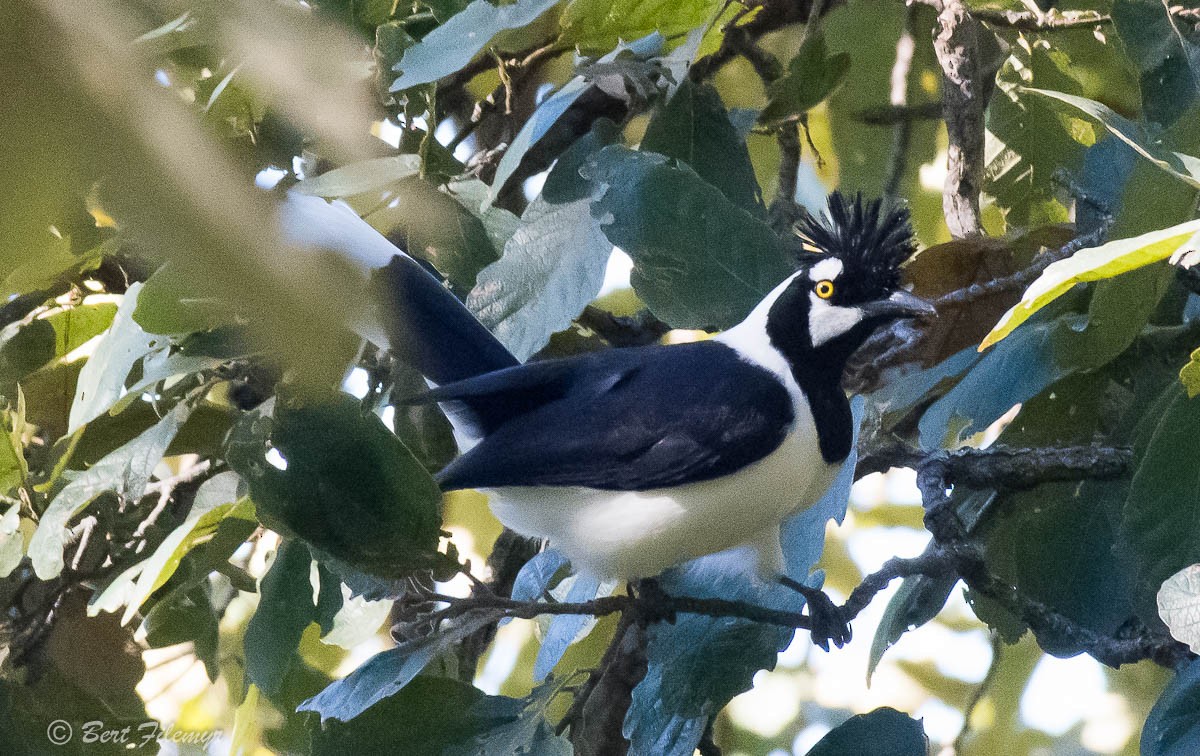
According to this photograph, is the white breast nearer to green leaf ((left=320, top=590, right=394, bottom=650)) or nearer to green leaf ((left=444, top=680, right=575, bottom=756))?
green leaf ((left=444, top=680, right=575, bottom=756))

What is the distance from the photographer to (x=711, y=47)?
Result: 216 centimetres

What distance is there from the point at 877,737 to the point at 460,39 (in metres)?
1.13

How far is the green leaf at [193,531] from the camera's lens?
1709 mm

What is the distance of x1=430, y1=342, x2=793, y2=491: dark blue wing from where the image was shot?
1.98 meters

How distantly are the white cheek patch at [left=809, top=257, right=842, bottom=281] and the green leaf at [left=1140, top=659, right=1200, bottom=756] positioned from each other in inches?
36.5

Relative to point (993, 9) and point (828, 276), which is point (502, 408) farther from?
point (993, 9)

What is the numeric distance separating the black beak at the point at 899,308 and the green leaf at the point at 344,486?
87 cm

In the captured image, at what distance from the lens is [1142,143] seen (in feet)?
4.82

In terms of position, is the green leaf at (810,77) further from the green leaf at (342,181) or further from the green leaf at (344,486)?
the green leaf at (344,486)

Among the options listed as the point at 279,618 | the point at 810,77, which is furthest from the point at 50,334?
the point at 810,77

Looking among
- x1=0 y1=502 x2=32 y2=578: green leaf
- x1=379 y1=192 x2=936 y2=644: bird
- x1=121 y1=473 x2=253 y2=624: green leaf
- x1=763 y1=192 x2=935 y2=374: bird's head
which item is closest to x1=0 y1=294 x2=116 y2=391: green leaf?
x1=0 y1=502 x2=32 y2=578: green leaf

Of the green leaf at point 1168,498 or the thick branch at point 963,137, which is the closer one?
the green leaf at point 1168,498

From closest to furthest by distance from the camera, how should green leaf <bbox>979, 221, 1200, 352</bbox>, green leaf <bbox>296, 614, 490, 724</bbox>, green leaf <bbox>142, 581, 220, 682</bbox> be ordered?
green leaf <bbox>979, 221, 1200, 352</bbox> < green leaf <bbox>296, 614, 490, 724</bbox> < green leaf <bbox>142, 581, 220, 682</bbox>

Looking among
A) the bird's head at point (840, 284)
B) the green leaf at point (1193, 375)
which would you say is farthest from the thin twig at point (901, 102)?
the green leaf at point (1193, 375)
